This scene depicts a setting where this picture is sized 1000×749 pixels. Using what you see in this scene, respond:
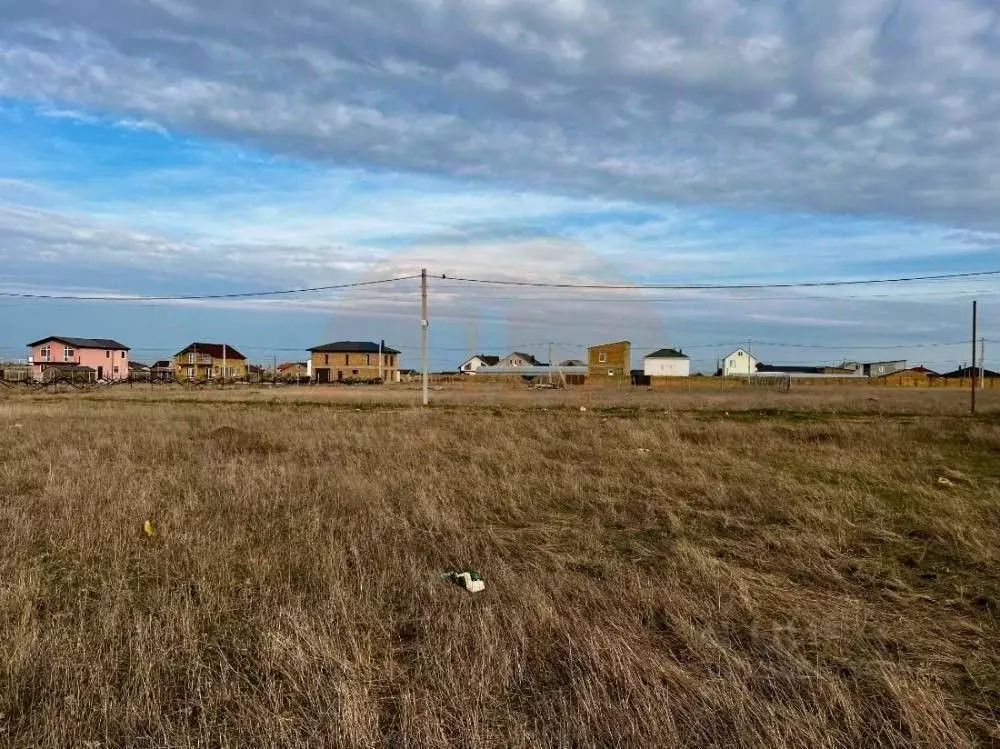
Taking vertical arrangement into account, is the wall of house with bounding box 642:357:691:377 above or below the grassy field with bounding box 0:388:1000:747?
above

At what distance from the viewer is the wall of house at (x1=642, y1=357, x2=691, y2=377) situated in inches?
4486

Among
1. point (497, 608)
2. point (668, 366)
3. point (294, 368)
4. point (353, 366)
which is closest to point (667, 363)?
point (668, 366)

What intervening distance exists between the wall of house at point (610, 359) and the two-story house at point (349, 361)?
29.6 meters

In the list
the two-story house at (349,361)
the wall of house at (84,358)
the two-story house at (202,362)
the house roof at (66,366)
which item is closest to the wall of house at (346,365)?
the two-story house at (349,361)

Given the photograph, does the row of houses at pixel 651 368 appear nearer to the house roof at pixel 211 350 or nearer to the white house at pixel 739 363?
the white house at pixel 739 363

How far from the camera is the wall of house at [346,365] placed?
105 m

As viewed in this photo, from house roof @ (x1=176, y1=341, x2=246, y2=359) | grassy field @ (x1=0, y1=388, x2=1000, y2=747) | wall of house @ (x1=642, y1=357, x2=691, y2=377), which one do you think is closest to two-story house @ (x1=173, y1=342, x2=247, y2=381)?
house roof @ (x1=176, y1=341, x2=246, y2=359)

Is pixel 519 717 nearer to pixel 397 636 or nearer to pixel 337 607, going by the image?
pixel 397 636

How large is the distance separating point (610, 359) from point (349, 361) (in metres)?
38.7

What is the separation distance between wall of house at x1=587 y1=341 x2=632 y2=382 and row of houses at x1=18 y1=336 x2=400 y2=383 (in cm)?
2930

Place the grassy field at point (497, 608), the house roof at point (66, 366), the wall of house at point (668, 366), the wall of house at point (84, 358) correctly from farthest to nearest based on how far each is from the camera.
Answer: the wall of house at point (668, 366) < the wall of house at point (84, 358) < the house roof at point (66, 366) < the grassy field at point (497, 608)

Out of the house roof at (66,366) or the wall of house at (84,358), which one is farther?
the wall of house at (84,358)

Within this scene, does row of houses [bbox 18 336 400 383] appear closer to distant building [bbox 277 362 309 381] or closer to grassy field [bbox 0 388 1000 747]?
distant building [bbox 277 362 309 381]

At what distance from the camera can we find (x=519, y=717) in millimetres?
3607
